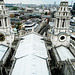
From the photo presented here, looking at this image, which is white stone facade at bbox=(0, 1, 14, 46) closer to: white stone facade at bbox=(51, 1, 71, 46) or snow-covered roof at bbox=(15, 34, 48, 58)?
snow-covered roof at bbox=(15, 34, 48, 58)

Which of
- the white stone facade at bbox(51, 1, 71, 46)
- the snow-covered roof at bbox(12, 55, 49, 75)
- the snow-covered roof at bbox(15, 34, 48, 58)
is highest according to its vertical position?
the white stone facade at bbox(51, 1, 71, 46)

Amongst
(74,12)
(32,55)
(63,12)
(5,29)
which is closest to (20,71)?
(32,55)

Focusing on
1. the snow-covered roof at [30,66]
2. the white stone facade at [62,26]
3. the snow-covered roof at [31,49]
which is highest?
the white stone facade at [62,26]

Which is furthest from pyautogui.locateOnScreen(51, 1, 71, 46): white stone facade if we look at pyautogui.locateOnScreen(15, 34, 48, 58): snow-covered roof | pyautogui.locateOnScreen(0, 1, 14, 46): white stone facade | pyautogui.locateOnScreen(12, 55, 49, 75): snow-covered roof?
pyautogui.locateOnScreen(0, 1, 14, 46): white stone facade

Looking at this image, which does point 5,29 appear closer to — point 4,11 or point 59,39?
point 4,11

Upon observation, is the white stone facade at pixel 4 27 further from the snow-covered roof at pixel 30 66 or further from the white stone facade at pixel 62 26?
the white stone facade at pixel 62 26

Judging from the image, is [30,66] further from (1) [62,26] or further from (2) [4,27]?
(1) [62,26]

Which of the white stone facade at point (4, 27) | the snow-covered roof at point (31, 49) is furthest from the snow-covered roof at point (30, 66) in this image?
the white stone facade at point (4, 27)

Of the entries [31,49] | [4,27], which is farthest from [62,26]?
[4,27]
